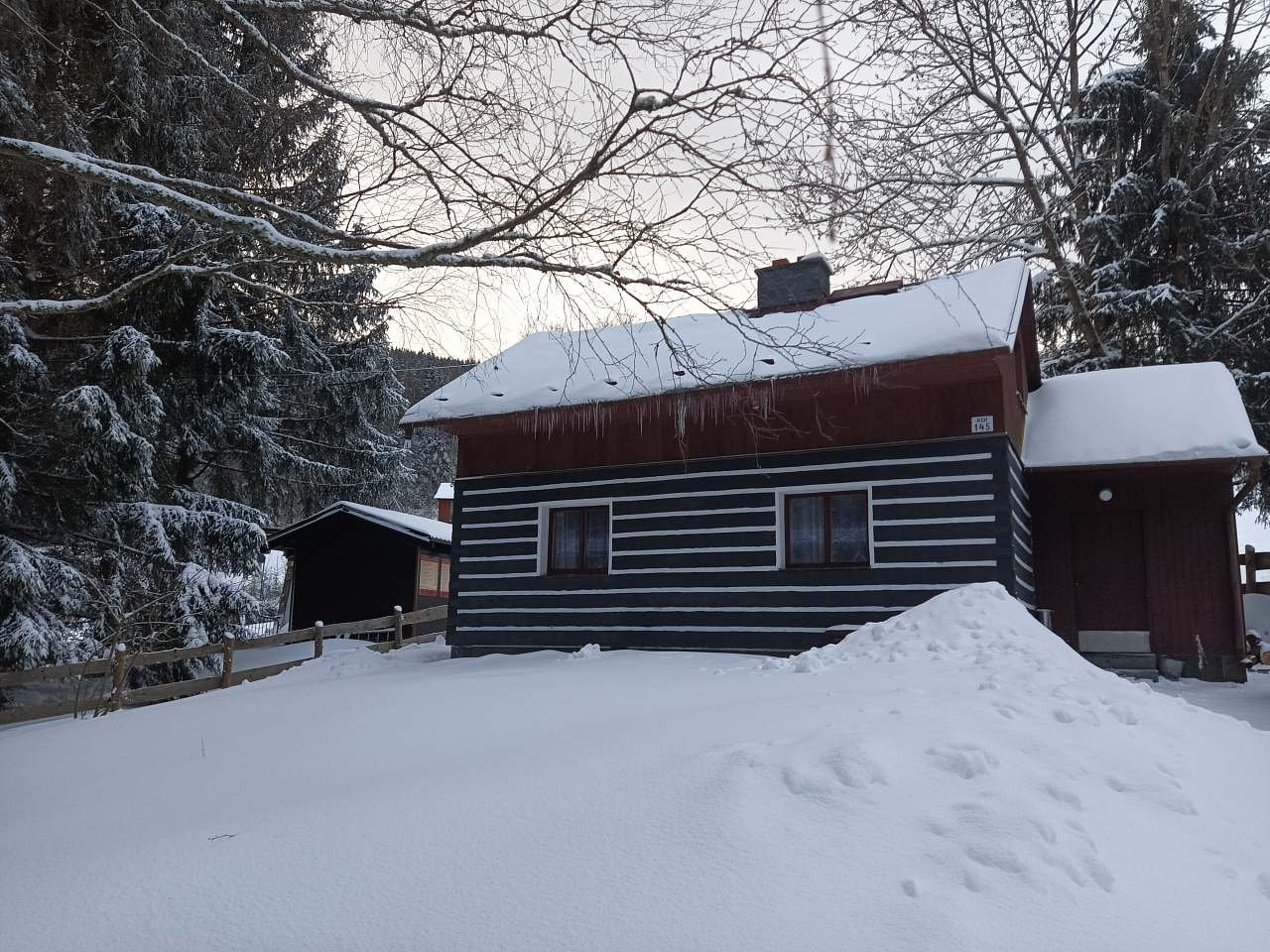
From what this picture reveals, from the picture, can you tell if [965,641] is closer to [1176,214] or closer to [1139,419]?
[1139,419]

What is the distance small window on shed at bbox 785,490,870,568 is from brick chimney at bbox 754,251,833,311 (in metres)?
3.67

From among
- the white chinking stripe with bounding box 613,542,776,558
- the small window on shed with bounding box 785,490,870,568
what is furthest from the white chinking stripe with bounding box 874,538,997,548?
the white chinking stripe with bounding box 613,542,776,558

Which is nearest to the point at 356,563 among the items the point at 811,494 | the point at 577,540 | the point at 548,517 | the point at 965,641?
the point at 548,517

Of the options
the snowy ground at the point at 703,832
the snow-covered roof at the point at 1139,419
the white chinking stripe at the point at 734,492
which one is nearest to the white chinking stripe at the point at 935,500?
the white chinking stripe at the point at 734,492

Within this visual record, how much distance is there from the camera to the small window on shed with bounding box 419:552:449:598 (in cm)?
2203

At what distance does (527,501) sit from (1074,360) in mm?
14140

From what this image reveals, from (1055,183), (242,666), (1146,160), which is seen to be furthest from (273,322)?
(1146,160)

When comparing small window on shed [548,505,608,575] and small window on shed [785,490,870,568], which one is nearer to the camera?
small window on shed [785,490,870,568]

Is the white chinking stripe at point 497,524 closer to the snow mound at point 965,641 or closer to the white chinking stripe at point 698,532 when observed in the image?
the white chinking stripe at point 698,532

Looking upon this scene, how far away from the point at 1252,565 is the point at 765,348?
1110cm

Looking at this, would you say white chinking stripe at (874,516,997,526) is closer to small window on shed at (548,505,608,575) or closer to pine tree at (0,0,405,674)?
small window on shed at (548,505,608,575)

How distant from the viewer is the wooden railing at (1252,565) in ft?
48.2

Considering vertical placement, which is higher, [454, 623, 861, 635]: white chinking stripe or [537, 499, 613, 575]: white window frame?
[537, 499, 613, 575]: white window frame

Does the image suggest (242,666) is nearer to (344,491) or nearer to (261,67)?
(344,491)
